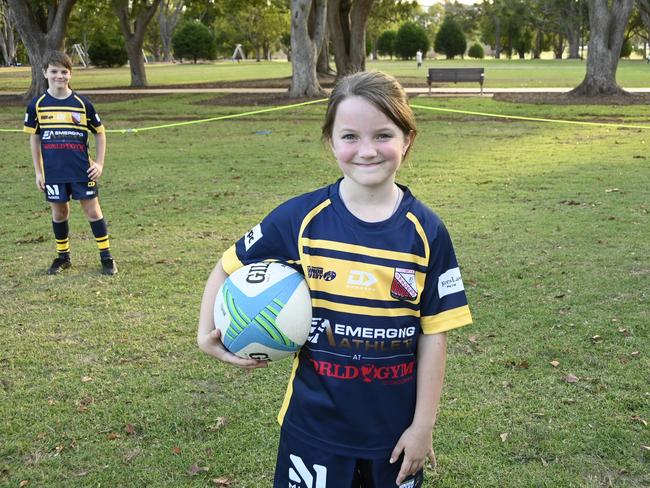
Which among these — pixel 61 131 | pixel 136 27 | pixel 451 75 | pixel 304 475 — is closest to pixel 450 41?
pixel 136 27

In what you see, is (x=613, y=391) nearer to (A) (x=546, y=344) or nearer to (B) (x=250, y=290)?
(A) (x=546, y=344)

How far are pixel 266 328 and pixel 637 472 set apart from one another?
7.81 ft

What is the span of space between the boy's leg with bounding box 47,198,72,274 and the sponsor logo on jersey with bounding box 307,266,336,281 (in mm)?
5356

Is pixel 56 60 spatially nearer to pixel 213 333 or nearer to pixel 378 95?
pixel 213 333

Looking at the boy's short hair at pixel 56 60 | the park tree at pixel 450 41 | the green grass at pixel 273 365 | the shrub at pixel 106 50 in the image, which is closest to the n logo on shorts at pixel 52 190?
the green grass at pixel 273 365

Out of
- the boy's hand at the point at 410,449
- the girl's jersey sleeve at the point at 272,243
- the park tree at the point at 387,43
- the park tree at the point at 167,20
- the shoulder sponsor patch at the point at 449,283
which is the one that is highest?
the park tree at the point at 167,20

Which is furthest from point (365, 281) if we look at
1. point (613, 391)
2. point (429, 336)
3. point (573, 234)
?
point (573, 234)

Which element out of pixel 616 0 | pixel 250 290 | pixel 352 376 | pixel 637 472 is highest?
pixel 616 0

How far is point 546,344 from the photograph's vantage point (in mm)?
5094

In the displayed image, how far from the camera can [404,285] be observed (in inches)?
86.4

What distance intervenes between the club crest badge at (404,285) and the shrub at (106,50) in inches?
3049

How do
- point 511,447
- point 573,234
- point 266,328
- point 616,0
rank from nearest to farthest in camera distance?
1. point 266,328
2. point 511,447
3. point 573,234
4. point 616,0

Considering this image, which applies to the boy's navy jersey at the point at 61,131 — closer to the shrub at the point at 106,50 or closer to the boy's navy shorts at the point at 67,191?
the boy's navy shorts at the point at 67,191

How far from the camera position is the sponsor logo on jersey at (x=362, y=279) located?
7.16 ft
